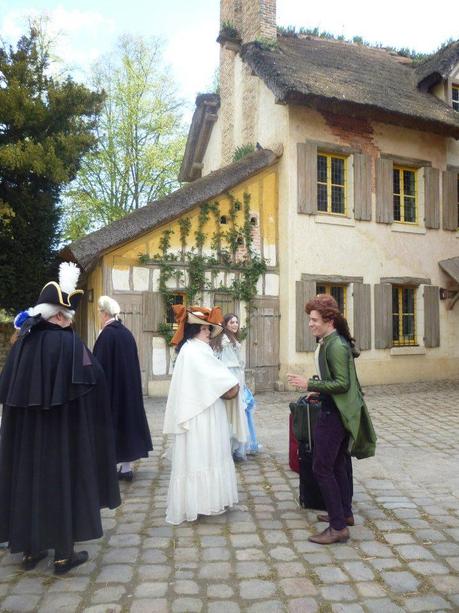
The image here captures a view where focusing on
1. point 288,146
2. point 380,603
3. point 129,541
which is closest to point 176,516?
point 129,541

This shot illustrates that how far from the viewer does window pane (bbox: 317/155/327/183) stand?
12.2 m

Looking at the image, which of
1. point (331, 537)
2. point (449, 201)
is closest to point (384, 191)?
point (449, 201)

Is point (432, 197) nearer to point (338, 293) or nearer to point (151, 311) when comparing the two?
point (338, 293)

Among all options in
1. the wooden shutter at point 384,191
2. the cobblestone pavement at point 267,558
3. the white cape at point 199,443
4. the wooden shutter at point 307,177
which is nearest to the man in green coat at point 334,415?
the cobblestone pavement at point 267,558

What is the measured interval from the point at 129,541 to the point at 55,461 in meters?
0.99

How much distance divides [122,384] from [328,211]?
27.4 feet

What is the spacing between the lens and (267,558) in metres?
3.34

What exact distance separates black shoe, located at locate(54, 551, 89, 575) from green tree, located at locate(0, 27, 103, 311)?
438 inches

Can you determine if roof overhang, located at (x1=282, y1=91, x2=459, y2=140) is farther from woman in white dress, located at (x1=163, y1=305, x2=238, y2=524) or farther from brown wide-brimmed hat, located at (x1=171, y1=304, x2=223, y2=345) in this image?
woman in white dress, located at (x1=163, y1=305, x2=238, y2=524)

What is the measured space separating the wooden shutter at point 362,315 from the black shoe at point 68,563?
31.6 feet

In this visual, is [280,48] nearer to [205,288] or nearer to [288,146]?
[288,146]

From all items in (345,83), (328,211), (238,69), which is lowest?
(328,211)

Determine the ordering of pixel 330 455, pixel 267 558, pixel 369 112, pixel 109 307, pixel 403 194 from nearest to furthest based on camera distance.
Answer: pixel 267 558, pixel 330 455, pixel 109 307, pixel 369 112, pixel 403 194

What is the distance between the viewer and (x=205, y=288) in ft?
36.9
